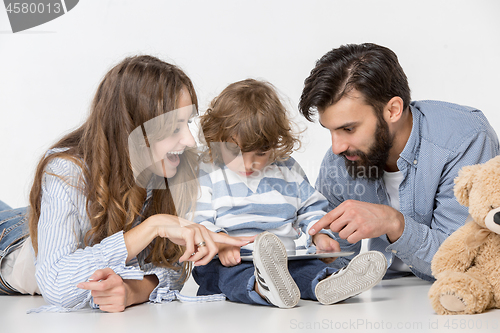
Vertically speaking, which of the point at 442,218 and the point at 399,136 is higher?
the point at 399,136

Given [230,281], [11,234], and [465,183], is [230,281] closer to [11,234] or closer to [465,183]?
[465,183]

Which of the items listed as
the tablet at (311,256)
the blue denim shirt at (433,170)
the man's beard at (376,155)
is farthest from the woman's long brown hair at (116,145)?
the blue denim shirt at (433,170)

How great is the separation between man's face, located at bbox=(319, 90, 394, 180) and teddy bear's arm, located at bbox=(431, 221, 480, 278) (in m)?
0.50

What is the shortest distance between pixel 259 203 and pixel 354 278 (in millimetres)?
454

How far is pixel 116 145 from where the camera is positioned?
1287mm

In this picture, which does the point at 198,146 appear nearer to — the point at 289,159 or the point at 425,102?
the point at 289,159

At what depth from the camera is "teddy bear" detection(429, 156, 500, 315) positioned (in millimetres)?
989

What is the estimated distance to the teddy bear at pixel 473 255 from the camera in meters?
0.99

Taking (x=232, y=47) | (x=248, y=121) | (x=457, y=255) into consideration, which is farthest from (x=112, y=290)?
(x=232, y=47)

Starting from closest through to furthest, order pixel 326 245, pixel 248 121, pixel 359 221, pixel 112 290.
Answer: pixel 112 290
pixel 359 221
pixel 326 245
pixel 248 121

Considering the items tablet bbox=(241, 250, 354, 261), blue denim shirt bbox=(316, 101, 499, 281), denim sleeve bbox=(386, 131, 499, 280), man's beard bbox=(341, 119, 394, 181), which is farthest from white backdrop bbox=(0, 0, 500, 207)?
tablet bbox=(241, 250, 354, 261)

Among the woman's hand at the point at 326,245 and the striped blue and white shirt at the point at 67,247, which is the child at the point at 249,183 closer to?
the woman's hand at the point at 326,245

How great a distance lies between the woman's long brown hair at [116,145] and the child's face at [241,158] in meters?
0.21

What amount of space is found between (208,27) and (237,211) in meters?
0.99
